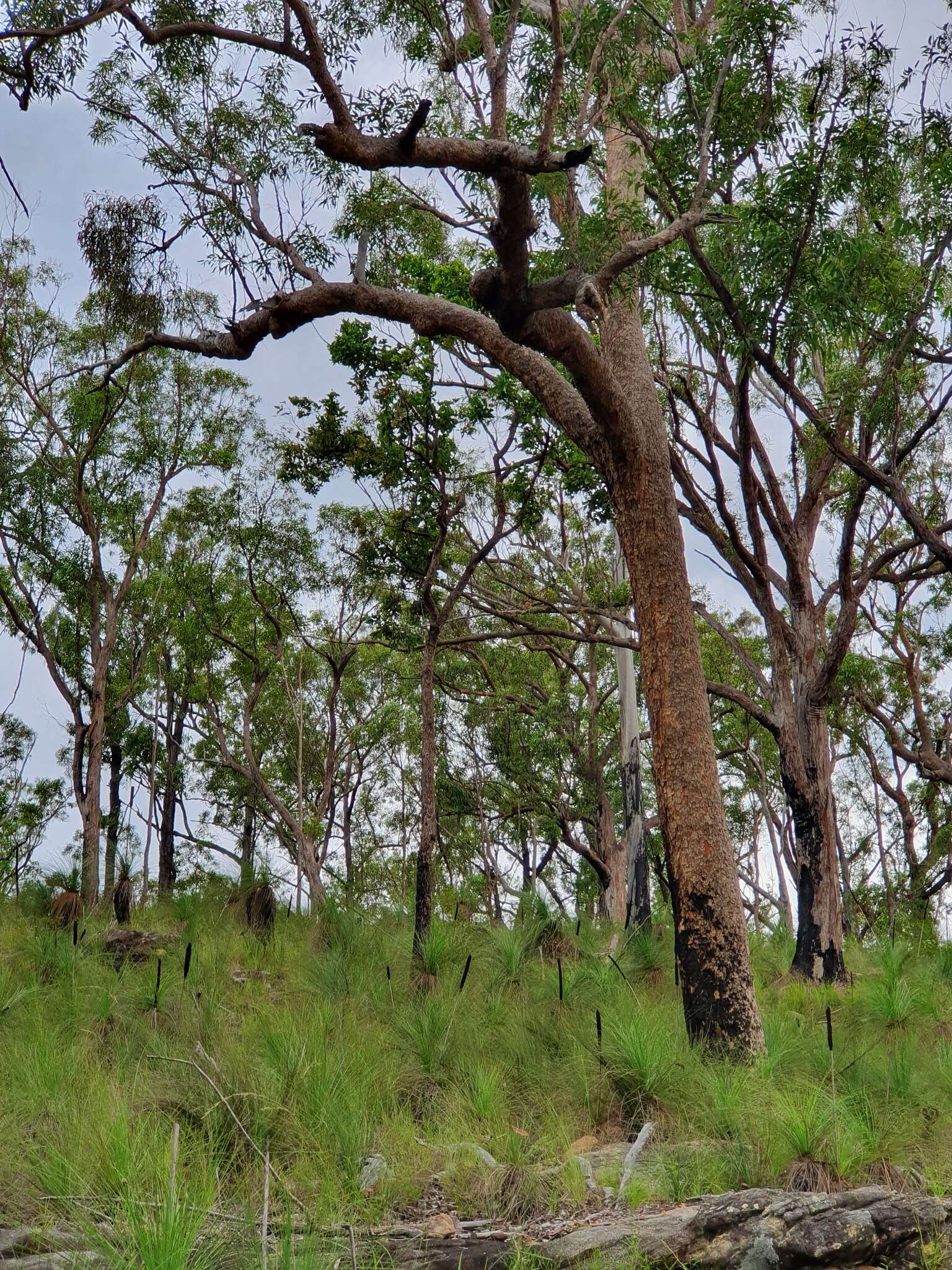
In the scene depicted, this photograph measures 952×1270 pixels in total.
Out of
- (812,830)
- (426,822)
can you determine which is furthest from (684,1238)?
(812,830)

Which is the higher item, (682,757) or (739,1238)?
(682,757)

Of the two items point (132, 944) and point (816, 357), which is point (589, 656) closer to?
point (816, 357)

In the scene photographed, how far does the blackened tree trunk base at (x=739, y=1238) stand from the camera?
4.04 m

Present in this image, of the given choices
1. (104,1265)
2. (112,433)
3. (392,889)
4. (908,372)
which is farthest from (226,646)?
(104,1265)

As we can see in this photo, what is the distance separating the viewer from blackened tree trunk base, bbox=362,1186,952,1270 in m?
4.04

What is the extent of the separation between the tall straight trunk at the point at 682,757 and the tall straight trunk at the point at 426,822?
3.08m

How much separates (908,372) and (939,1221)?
930cm

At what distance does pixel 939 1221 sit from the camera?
4621 millimetres

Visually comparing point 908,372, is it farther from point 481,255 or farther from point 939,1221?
point 939,1221

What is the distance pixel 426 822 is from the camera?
33.2 ft

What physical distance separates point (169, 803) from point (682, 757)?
1747 centimetres

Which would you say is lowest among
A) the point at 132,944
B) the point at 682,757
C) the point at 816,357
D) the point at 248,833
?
the point at 132,944

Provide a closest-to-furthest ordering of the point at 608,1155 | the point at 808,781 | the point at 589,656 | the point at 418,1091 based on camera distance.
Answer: the point at 608,1155, the point at 418,1091, the point at 808,781, the point at 589,656

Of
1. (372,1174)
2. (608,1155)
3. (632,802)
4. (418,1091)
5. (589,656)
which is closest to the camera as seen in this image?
(372,1174)
